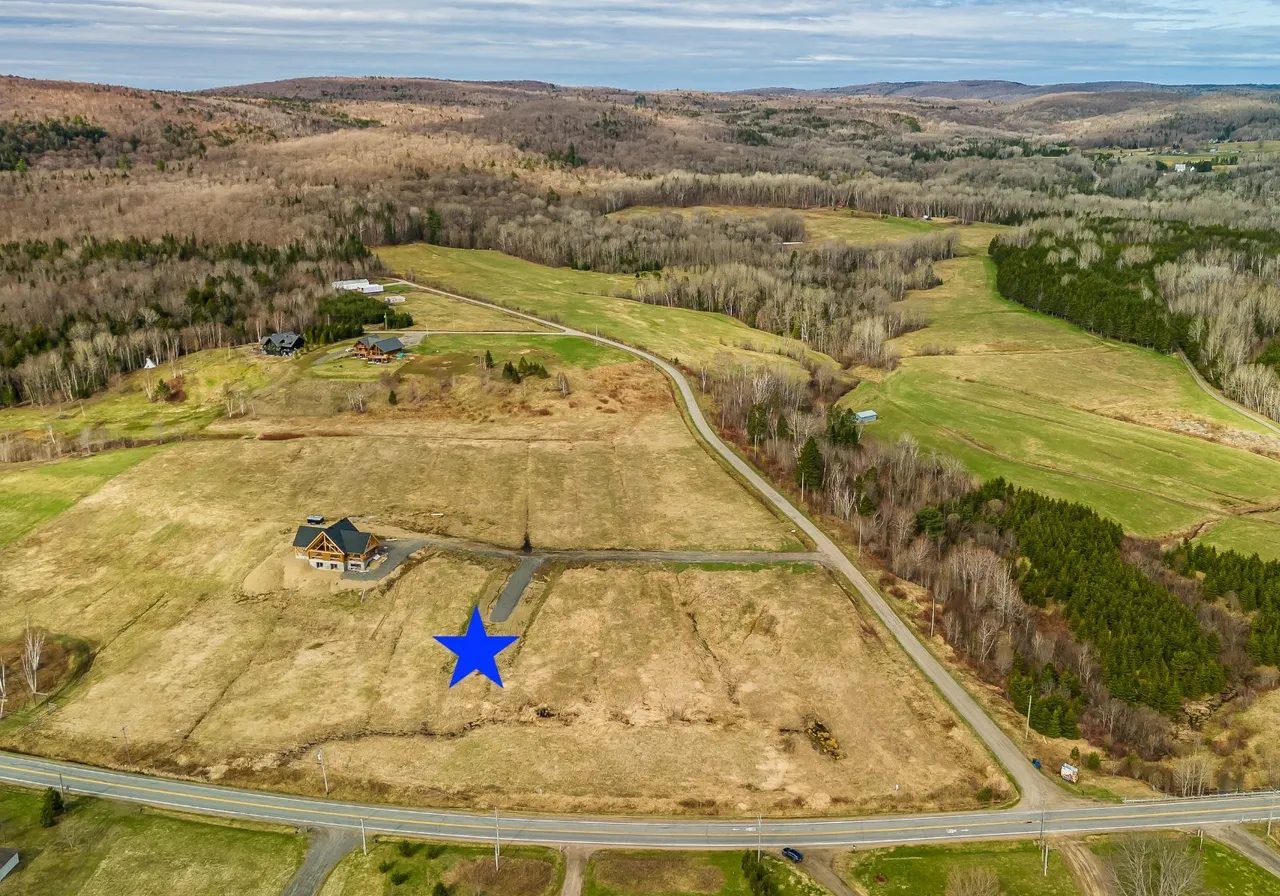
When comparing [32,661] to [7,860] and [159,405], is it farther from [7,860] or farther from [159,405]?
[159,405]

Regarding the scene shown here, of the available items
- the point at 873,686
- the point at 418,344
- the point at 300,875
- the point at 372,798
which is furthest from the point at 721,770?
the point at 418,344

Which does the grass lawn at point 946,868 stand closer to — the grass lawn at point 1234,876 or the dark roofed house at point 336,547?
the grass lawn at point 1234,876

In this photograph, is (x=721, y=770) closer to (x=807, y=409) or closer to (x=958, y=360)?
(x=807, y=409)

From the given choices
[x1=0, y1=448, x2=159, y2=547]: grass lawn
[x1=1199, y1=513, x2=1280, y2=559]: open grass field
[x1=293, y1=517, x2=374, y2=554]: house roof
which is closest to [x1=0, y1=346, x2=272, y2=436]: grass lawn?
[x1=0, y1=448, x2=159, y2=547]: grass lawn

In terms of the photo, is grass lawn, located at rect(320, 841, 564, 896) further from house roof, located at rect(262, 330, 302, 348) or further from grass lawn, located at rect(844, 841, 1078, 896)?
house roof, located at rect(262, 330, 302, 348)

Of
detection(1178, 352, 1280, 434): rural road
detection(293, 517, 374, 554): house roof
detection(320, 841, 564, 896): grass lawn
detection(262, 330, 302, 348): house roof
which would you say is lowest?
detection(320, 841, 564, 896): grass lawn

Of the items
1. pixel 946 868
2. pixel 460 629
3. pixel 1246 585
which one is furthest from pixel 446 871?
pixel 1246 585

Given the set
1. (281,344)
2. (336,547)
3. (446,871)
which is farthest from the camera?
(281,344)

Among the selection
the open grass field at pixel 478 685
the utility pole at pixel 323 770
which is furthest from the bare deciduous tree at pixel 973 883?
the utility pole at pixel 323 770
